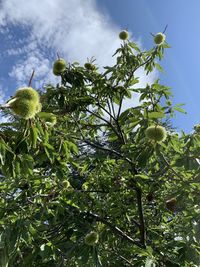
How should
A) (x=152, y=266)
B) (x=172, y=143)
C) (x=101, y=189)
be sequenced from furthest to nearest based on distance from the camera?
(x=101, y=189), (x=172, y=143), (x=152, y=266)

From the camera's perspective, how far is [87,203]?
365 cm

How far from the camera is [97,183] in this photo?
3.88m

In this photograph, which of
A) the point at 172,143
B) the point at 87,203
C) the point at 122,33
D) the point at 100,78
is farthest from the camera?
the point at 122,33

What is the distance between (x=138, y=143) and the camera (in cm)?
287

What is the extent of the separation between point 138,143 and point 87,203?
1.07m

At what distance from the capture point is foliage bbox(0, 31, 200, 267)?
2.38m

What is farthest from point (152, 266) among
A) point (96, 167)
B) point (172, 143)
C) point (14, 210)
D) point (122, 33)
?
point (122, 33)

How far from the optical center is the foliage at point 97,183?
2377 mm

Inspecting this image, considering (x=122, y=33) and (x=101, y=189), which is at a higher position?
(x=122, y=33)

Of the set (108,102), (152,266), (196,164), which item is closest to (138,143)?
(196,164)

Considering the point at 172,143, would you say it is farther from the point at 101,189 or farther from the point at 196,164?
the point at 101,189

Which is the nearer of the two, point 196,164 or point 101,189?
point 196,164

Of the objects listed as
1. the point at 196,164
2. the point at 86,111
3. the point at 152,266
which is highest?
the point at 86,111

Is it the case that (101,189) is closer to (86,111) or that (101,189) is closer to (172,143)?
(86,111)
